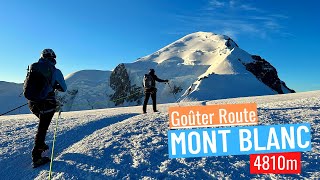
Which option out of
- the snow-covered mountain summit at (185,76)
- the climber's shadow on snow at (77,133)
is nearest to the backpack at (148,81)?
the climber's shadow on snow at (77,133)

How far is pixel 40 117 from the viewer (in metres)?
6.29

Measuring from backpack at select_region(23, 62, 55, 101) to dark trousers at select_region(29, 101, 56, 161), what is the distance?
0.20 m

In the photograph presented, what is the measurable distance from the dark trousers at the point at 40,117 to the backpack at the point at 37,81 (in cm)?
20

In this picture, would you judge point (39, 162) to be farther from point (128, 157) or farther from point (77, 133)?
point (77, 133)

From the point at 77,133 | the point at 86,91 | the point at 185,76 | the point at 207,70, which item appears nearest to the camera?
the point at 77,133

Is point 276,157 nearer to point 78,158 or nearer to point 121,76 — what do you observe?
point 78,158

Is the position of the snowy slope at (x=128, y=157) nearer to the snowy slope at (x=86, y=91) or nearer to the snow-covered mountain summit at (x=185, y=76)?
the snow-covered mountain summit at (x=185, y=76)

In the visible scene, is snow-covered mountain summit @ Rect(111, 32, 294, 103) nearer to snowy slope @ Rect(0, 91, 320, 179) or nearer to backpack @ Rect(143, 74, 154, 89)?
backpack @ Rect(143, 74, 154, 89)

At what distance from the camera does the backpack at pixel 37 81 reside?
19.6ft

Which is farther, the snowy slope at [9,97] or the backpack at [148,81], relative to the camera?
the snowy slope at [9,97]

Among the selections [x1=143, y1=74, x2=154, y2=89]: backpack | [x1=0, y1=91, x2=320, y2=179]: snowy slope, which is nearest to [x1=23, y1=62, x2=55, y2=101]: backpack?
[x1=0, y1=91, x2=320, y2=179]: snowy slope

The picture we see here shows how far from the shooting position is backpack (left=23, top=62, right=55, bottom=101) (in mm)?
5973

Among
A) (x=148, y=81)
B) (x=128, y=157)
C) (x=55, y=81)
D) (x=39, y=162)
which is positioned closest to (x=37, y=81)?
(x=55, y=81)

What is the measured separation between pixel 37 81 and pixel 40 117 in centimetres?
78
